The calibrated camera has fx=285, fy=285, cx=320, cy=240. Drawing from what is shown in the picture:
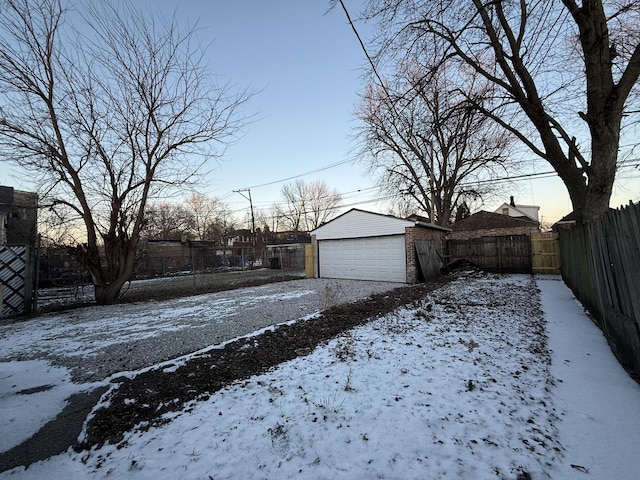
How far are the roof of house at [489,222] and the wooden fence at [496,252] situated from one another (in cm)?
1404

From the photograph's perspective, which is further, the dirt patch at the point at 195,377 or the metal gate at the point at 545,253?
the metal gate at the point at 545,253

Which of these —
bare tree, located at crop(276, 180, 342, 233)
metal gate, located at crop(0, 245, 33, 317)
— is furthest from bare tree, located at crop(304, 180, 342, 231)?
metal gate, located at crop(0, 245, 33, 317)

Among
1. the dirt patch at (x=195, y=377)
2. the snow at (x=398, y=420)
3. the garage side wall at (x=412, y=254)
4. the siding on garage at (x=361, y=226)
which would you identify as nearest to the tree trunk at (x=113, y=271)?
the snow at (x=398, y=420)

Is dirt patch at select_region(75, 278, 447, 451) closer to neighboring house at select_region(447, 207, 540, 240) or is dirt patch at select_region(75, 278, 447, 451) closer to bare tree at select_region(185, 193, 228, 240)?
neighboring house at select_region(447, 207, 540, 240)

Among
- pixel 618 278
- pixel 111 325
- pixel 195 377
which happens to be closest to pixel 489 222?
pixel 618 278

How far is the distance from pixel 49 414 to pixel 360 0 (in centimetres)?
744

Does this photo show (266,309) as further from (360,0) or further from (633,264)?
(360,0)

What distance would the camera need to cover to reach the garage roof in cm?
1166

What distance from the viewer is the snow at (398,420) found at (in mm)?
1804

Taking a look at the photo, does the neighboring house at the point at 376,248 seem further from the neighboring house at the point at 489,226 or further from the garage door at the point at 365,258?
the neighboring house at the point at 489,226

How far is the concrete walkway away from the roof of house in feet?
83.2

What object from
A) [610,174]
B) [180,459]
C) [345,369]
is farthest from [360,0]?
[180,459]

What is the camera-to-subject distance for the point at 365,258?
12.8m

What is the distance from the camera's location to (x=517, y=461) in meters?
1.79
